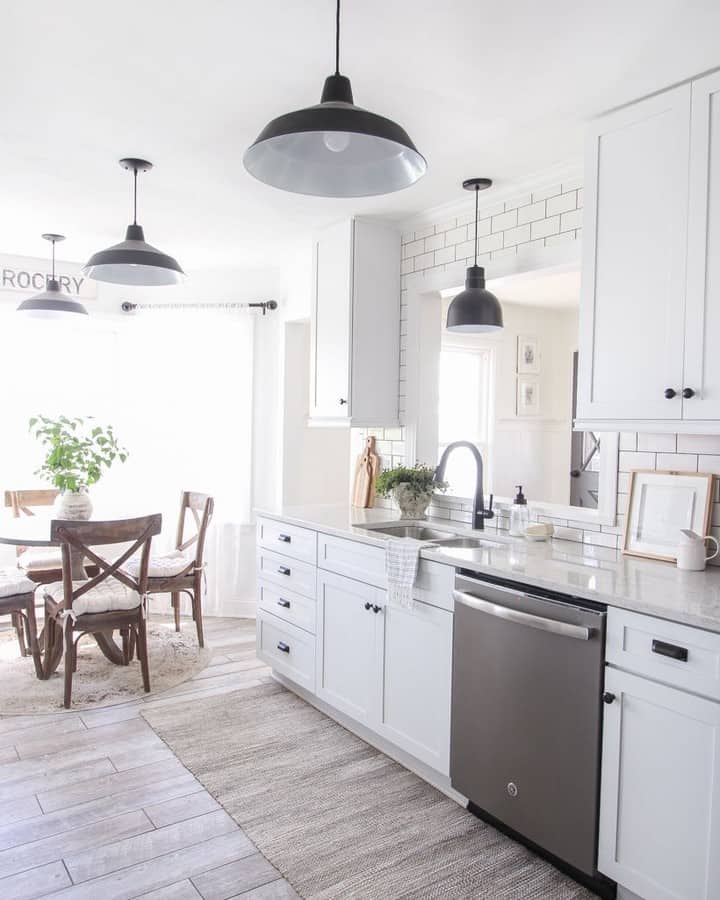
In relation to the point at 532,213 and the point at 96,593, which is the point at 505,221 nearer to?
the point at 532,213

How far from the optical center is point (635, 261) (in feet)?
7.66

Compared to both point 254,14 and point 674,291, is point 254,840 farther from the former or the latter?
point 254,14

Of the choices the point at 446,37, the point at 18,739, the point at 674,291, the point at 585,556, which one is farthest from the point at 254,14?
the point at 18,739

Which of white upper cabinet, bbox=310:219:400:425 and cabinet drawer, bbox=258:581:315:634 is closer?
cabinet drawer, bbox=258:581:315:634

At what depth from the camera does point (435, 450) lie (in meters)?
3.95

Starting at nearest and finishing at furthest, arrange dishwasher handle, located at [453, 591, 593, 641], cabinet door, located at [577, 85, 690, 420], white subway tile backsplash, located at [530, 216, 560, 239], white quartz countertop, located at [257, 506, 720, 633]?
white quartz countertop, located at [257, 506, 720, 633], dishwasher handle, located at [453, 591, 593, 641], cabinet door, located at [577, 85, 690, 420], white subway tile backsplash, located at [530, 216, 560, 239]

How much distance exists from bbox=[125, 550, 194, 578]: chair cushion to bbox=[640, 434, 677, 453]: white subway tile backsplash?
278cm

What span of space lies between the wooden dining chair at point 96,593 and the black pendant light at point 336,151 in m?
2.12

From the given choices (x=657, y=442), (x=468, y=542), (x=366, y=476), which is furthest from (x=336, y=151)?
(x=366, y=476)

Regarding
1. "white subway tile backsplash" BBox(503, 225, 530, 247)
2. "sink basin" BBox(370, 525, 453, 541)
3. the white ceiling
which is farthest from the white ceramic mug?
"white subway tile backsplash" BBox(503, 225, 530, 247)

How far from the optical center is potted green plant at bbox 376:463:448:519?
3490mm

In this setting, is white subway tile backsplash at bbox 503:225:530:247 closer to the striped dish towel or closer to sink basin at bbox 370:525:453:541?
sink basin at bbox 370:525:453:541

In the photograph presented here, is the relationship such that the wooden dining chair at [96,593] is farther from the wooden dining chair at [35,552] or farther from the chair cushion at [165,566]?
the wooden dining chair at [35,552]

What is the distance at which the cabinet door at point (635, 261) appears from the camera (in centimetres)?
221
